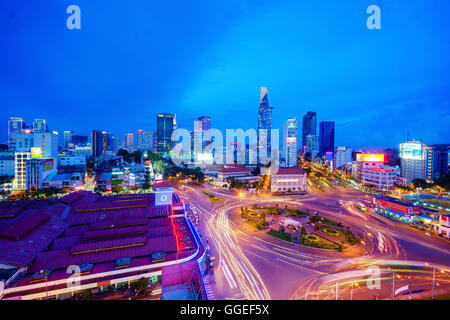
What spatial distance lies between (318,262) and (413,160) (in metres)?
44.6

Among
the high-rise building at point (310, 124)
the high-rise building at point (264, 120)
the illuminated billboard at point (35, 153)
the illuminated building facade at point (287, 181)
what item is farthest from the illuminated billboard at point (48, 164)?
the high-rise building at point (310, 124)

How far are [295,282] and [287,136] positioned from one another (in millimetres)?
70763

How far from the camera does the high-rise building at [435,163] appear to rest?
42197mm

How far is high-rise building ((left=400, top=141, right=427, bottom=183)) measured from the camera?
1557 inches

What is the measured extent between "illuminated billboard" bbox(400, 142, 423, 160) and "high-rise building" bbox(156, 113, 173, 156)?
88.2 meters

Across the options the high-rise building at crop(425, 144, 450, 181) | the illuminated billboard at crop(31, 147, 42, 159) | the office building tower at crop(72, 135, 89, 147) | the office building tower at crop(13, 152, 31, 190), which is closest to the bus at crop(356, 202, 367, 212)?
the high-rise building at crop(425, 144, 450, 181)

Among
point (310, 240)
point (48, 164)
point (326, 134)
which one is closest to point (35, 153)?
point (48, 164)

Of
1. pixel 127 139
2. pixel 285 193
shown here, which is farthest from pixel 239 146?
→ pixel 127 139

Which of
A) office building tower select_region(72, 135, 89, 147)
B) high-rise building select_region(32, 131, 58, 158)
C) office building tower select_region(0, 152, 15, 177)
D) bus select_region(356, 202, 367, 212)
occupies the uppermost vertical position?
office building tower select_region(72, 135, 89, 147)

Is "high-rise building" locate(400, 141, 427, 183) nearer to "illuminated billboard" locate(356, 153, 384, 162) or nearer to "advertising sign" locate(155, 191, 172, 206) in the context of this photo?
"illuminated billboard" locate(356, 153, 384, 162)

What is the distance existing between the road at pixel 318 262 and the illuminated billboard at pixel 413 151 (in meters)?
30.0

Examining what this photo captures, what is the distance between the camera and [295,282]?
10617 mm
